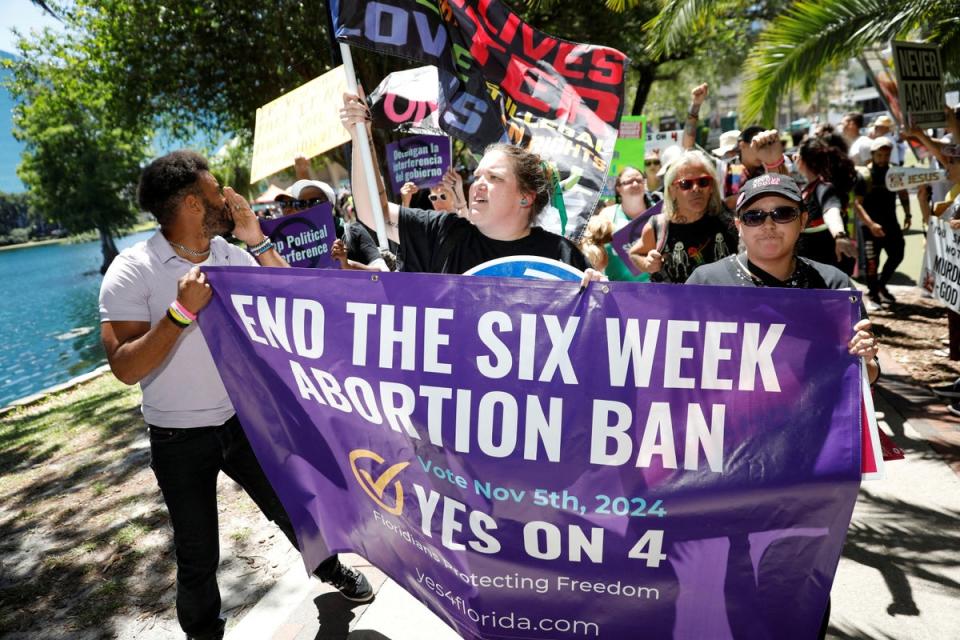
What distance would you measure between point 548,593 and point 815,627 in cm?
79

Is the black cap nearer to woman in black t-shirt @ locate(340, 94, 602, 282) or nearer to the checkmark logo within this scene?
woman in black t-shirt @ locate(340, 94, 602, 282)

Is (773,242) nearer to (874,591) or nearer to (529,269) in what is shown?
(529,269)

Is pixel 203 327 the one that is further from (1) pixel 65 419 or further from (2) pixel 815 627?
(1) pixel 65 419

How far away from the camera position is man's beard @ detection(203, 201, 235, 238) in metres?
2.59

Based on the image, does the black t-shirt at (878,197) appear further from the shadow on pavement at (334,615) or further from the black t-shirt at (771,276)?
the shadow on pavement at (334,615)

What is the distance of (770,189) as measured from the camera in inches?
92.6

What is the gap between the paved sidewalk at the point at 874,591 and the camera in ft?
8.98

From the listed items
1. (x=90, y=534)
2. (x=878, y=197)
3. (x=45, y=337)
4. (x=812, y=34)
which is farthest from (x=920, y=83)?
(x=45, y=337)

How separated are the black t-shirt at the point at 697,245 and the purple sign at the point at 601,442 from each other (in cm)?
191

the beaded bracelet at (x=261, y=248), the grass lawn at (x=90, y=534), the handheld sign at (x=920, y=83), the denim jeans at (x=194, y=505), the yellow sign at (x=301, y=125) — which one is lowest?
the grass lawn at (x=90, y=534)

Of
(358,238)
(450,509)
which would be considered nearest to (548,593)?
(450,509)

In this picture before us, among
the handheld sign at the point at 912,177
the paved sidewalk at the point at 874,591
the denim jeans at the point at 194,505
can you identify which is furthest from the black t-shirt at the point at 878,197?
the denim jeans at the point at 194,505

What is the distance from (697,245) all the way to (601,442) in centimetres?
216

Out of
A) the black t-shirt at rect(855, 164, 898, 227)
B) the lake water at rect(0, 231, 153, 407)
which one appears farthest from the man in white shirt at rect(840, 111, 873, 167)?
the lake water at rect(0, 231, 153, 407)
